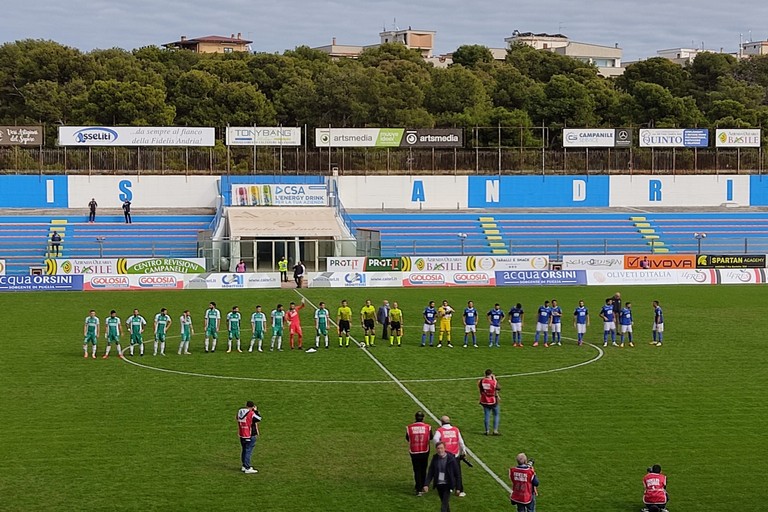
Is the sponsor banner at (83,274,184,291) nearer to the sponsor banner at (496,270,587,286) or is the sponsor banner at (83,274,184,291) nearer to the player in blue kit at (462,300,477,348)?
the sponsor banner at (496,270,587,286)

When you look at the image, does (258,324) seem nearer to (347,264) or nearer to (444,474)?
(444,474)

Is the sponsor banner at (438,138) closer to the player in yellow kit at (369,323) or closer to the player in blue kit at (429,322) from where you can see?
the player in blue kit at (429,322)

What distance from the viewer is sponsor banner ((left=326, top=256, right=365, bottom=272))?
53438mm

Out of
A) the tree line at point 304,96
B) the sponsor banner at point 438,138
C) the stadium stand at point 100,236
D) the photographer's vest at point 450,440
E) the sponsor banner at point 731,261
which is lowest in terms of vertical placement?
the photographer's vest at point 450,440

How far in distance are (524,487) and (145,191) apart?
5728cm

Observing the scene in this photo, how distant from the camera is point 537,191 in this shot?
2911 inches

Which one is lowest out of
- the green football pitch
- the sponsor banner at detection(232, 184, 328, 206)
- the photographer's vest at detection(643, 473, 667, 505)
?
the green football pitch

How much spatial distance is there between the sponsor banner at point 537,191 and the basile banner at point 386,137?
3251mm

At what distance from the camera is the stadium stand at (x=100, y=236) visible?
57.1 meters

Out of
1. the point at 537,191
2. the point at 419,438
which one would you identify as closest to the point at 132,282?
the point at 537,191

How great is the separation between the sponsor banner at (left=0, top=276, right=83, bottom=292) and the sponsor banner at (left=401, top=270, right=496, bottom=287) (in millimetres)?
15691

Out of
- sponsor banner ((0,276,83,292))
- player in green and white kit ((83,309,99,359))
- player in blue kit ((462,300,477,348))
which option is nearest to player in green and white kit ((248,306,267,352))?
player in green and white kit ((83,309,99,359))

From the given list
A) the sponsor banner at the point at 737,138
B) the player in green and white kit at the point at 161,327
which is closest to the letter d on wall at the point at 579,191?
the sponsor banner at the point at 737,138

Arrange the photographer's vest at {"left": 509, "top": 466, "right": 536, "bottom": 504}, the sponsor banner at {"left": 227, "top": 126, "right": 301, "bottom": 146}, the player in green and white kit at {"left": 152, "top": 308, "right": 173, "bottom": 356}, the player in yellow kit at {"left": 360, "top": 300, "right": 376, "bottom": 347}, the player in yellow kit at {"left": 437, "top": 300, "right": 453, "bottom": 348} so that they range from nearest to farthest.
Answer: the photographer's vest at {"left": 509, "top": 466, "right": 536, "bottom": 504}, the player in green and white kit at {"left": 152, "top": 308, "right": 173, "bottom": 356}, the player in yellow kit at {"left": 360, "top": 300, "right": 376, "bottom": 347}, the player in yellow kit at {"left": 437, "top": 300, "right": 453, "bottom": 348}, the sponsor banner at {"left": 227, "top": 126, "right": 301, "bottom": 146}
